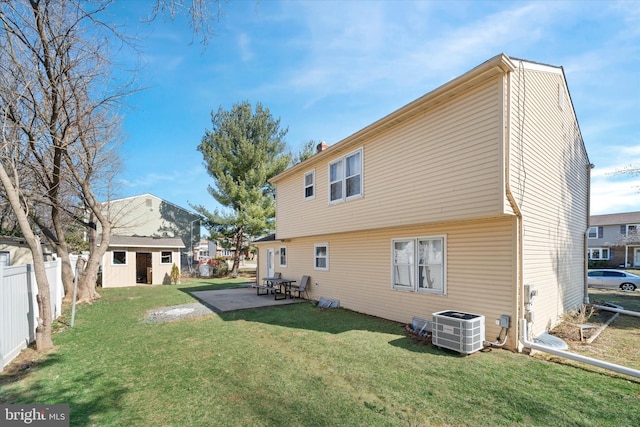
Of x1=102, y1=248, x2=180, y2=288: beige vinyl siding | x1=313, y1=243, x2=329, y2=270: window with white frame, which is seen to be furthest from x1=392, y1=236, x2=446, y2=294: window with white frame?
x1=102, y1=248, x2=180, y2=288: beige vinyl siding

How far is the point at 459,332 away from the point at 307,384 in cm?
305

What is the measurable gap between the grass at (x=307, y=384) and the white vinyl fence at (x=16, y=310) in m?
0.56

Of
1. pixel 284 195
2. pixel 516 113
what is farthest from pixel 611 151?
pixel 284 195

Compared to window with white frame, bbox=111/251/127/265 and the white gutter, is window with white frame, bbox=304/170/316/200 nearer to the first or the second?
the white gutter

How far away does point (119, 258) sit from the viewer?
18.8 metres

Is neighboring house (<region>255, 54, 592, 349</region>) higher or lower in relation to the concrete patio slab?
higher

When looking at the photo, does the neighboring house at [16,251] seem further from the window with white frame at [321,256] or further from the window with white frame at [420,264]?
the window with white frame at [420,264]

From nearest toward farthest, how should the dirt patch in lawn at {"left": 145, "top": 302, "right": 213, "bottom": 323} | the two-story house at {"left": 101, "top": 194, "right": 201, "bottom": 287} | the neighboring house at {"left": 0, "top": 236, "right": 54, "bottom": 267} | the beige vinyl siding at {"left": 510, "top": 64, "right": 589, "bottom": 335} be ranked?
the beige vinyl siding at {"left": 510, "top": 64, "right": 589, "bottom": 335}
the dirt patch in lawn at {"left": 145, "top": 302, "right": 213, "bottom": 323}
the neighboring house at {"left": 0, "top": 236, "right": 54, "bottom": 267}
the two-story house at {"left": 101, "top": 194, "right": 201, "bottom": 287}

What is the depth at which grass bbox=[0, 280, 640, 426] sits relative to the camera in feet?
11.5

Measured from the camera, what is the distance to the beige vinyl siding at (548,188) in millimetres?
6148

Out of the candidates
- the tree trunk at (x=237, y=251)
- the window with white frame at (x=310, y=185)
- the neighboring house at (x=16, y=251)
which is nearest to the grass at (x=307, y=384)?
the window with white frame at (x=310, y=185)

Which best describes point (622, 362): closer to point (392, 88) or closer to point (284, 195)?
point (392, 88)

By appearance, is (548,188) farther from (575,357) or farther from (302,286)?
(302,286)
